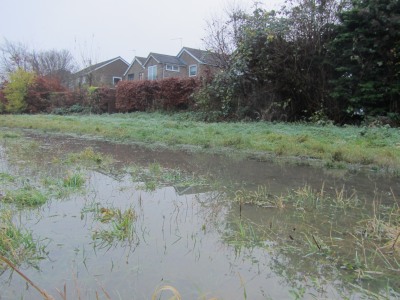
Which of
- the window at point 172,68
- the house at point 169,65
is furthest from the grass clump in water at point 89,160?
the window at point 172,68

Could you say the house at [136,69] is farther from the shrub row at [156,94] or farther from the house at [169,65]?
the shrub row at [156,94]

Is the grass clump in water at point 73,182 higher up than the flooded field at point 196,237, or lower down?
higher up

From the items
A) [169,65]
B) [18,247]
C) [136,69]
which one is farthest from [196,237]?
[136,69]

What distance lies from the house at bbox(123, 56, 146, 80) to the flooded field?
129 feet

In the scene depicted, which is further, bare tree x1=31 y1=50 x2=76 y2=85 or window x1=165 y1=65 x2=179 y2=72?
bare tree x1=31 y1=50 x2=76 y2=85

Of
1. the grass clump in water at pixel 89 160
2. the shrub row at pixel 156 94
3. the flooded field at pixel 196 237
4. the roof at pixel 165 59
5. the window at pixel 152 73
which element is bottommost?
the flooded field at pixel 196 237

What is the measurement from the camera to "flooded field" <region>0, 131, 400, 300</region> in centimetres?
217

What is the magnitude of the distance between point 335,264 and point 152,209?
1.96m

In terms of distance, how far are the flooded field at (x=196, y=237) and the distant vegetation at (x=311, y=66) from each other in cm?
854

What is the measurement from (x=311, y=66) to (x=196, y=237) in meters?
12.5

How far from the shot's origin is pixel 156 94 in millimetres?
21828

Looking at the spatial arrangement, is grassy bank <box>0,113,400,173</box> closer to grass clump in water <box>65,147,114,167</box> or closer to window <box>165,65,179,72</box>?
grass clump in water <box>65,147,114,167</box>

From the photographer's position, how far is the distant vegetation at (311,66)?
1226 centimetres

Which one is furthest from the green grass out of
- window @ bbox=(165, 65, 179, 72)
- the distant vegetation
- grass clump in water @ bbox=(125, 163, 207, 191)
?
window @ bbox=(165, 65, 179, 72)
